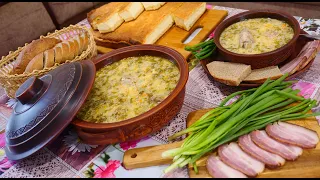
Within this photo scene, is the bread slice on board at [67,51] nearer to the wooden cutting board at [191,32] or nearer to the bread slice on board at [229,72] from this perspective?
the wooden cutting board at [191,32]

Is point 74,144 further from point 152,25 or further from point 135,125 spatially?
point 152,25

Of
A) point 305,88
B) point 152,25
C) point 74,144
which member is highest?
point 152,25

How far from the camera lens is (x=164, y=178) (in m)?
1.34

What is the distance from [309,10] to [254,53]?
269 centimetres

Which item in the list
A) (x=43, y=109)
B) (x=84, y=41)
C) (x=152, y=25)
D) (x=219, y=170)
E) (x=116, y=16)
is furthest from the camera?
(x=116, y=16)

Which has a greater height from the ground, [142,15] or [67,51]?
[67,51]

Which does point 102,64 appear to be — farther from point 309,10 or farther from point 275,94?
point 309,10

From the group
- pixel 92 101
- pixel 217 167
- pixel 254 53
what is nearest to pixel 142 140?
pixel 92 101

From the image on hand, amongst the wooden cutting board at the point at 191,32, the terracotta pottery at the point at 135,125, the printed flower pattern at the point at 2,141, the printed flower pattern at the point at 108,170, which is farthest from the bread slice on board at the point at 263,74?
the printed flower pattern at the point at 2,141

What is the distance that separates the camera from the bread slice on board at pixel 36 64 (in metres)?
1.82

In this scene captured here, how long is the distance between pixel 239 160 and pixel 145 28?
4.78ft

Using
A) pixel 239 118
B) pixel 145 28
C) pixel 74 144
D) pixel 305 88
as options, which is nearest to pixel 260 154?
pixel 239 118

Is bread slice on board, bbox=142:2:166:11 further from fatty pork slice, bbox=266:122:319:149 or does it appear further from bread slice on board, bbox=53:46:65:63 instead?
fatty pork slice, bbox=266:122:319:149

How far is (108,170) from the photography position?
1461mm
